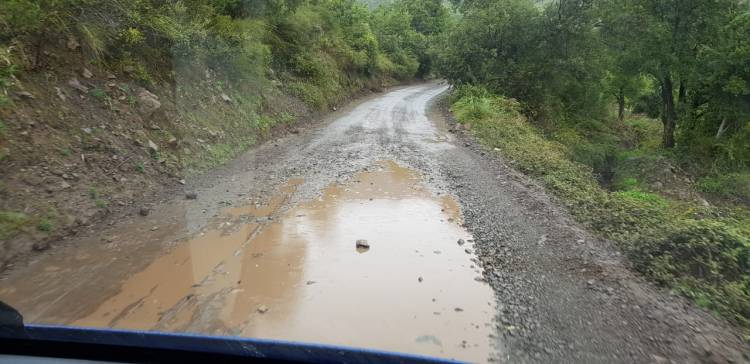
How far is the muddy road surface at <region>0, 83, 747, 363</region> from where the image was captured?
160 inches

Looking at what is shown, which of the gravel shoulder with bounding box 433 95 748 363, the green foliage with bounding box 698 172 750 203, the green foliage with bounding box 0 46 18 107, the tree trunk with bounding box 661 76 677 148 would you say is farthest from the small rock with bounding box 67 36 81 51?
the tree trunk with bounding box 661 76 677 148

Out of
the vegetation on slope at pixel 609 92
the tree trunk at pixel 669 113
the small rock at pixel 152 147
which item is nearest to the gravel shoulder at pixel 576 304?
the vegetation on slope at pixel 609 92

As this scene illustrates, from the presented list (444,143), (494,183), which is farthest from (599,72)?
(494,183)

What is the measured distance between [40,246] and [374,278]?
383cm

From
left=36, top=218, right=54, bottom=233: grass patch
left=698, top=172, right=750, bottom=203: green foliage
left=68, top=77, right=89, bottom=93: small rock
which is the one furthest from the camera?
left=698, top=172, right=750, bottom=203: green foliage

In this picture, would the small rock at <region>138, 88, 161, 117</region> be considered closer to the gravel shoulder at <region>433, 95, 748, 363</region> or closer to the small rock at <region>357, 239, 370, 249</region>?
the small rock at <region>357, 239, 370, 249</region>

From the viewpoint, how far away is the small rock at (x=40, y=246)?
5.29m

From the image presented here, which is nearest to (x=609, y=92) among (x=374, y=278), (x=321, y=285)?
(x=374, y=278)

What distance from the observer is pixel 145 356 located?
185 centimetres

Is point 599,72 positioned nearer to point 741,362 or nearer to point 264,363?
point 741,362

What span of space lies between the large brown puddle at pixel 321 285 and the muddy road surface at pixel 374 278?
0.02 m

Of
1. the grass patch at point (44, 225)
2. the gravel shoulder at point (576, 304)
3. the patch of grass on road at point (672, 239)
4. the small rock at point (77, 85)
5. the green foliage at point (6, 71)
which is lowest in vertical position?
the gravel shoulder at point (576, 304)

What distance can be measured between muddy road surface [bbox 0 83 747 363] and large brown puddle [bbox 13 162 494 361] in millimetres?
19

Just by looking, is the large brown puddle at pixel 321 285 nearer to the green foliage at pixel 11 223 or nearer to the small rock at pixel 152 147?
the green foliage at pixel 11 223
